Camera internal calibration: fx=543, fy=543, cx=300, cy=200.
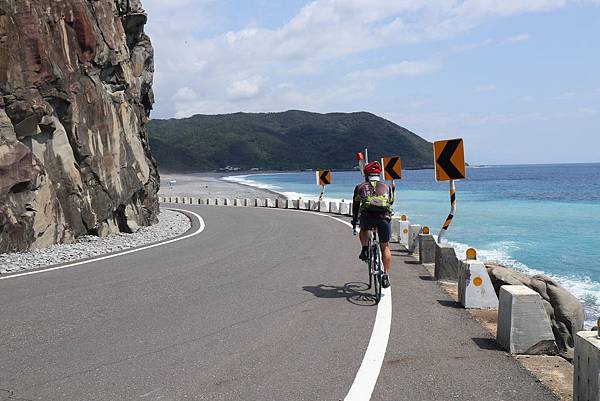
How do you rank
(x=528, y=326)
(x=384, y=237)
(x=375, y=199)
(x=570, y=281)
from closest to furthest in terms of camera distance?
(x=528, y=326) < (x=375, y=199) < (x=384, y=237) < (x=570, y=281)

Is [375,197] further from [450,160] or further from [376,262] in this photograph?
[450,160]

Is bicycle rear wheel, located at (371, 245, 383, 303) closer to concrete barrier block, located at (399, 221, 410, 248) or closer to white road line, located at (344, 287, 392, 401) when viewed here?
white road line, located at (344, 287, 392, 401)

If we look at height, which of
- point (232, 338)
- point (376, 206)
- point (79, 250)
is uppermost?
point (376, 206)

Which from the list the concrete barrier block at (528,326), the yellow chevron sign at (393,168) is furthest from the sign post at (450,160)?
the yellow chevron sign at (393,168)

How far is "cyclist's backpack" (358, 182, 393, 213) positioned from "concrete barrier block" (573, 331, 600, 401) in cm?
395

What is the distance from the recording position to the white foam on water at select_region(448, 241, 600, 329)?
47.8 feet

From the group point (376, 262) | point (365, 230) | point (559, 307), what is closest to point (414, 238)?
point (559, 307)

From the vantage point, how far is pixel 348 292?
8664mm

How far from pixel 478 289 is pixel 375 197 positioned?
1921mm

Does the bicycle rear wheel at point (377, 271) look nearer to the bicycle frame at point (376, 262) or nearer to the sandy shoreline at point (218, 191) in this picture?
the bicycle frame at point (376, 262)

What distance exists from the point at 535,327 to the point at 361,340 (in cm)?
182

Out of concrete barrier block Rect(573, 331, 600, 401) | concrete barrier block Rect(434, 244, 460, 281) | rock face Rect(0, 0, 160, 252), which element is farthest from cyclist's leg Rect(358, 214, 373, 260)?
rock face Rect(0, 0, 160, 252)

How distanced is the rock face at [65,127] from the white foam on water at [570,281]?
10.9m

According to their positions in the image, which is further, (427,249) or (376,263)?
(427,249)
